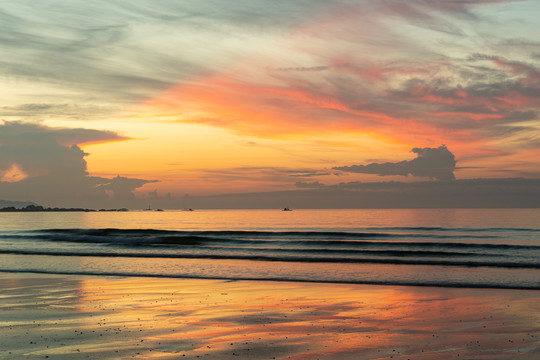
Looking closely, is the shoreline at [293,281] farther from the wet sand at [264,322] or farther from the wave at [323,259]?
the wave at [323,259]

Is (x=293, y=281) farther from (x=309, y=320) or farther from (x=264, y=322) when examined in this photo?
(x=264, y=322)

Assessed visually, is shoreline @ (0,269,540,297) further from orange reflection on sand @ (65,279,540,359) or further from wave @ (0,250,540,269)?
wave @ (0,250,540,269)

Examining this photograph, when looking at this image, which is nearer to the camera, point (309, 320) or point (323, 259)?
point (309, 320)

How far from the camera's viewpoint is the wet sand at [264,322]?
395 inches

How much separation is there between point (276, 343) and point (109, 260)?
78.3ft

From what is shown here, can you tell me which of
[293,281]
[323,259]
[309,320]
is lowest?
[323,259]

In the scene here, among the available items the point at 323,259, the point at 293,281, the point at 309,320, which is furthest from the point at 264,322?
the point at 323,259

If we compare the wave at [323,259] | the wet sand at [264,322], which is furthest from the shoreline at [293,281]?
the wave at [323,259]

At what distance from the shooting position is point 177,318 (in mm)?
13242

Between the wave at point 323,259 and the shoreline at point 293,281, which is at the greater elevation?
the shoreline at point 293,281

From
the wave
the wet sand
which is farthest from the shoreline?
the wave

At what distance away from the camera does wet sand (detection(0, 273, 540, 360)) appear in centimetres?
1002

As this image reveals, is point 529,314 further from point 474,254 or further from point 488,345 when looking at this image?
point 474,254

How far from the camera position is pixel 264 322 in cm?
1284
